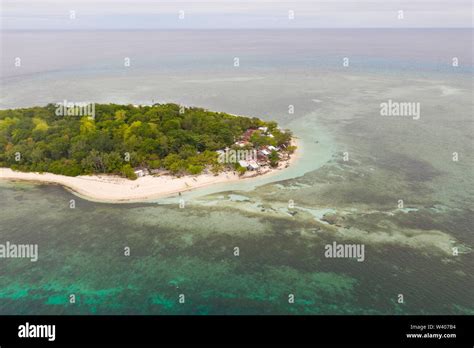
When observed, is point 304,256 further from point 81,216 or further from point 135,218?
point 81,216

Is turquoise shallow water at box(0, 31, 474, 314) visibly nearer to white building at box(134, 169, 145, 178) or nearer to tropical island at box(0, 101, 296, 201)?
tropical island at box(0, 101, 296, 201)

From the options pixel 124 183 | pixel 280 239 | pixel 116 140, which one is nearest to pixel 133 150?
pixel 116 140

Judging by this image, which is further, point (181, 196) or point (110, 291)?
point (181, 196)

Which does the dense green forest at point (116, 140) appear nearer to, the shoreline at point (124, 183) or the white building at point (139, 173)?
the white building at point (139, 173)

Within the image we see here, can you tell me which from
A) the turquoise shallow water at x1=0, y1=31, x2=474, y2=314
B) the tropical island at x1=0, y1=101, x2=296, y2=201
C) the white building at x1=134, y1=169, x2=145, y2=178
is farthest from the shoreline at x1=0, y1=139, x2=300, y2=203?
the turquoise shallow water at x1=0, y1=31, x2=474, y2=314

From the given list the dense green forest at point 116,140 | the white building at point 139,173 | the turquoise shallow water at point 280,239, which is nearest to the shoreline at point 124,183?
the white building at point 139,173

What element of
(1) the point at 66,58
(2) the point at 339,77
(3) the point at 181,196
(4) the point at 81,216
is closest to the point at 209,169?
(3) the point at 181,196
